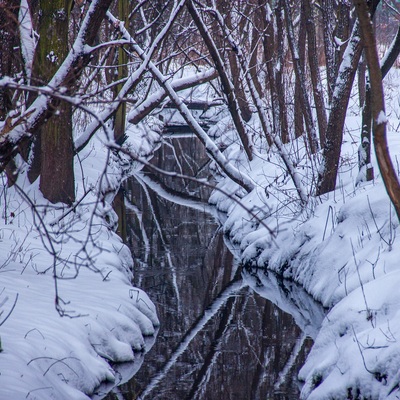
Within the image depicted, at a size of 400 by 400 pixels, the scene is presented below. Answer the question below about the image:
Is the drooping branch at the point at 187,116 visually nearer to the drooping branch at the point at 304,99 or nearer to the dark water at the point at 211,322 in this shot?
the dark water at the point at 211,322

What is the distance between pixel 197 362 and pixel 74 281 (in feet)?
5.99

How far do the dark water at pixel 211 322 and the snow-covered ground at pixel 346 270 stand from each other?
0.37 m

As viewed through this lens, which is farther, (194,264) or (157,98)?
(157,98)

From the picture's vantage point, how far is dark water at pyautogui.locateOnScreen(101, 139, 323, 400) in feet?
20.4

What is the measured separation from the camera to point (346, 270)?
305 inches

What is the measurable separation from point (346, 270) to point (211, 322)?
1.78 metres

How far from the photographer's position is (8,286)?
6695 mm

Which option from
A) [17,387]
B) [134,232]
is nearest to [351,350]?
[17,387]

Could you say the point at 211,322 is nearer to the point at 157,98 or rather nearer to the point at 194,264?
the point at 194,264

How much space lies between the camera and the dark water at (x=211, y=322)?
6.23m

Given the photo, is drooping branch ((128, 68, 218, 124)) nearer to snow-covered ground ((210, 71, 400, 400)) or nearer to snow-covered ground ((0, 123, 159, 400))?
snow-covered ground ((210, 71, 400, 400))

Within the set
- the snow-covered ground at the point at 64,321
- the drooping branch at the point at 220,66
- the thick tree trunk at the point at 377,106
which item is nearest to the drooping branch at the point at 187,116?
the drooping branch at the point at 220,66

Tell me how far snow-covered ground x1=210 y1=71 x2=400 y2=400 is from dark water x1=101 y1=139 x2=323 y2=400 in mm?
371

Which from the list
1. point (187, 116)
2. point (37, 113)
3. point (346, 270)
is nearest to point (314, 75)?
point (187, 116)
